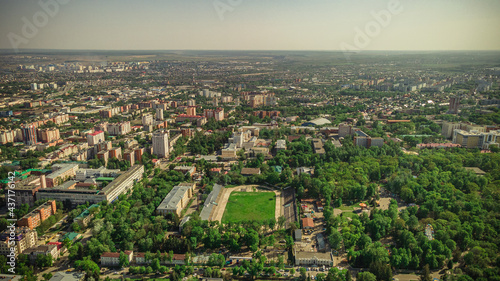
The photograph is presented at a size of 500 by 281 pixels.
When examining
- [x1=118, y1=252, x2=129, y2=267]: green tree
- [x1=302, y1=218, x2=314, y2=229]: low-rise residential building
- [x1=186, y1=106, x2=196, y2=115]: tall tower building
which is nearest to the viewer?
[x1=118, y1=252, x2=129, y2=267]: green tree

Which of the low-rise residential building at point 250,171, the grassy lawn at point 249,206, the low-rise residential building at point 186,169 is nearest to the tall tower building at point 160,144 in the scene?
the low-rise residential building at point 186,169

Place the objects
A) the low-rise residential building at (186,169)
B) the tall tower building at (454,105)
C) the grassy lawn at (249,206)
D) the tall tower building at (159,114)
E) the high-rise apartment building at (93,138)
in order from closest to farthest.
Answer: the grassy lawn at (249,206) → the low-rise residential building at (186,169) → the high-rise apartment building at (93,138) → the tall tower building at (454,105) → the tall tower building at (159,114)

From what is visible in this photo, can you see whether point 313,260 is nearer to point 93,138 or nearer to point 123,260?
point 123,260

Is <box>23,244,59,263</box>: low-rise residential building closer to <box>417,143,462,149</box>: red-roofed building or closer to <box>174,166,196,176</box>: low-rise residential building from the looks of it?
<box>174,166,196,176</box>: low-rise residential building

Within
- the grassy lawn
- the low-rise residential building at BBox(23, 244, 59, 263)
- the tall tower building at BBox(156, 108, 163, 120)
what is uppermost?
the tall tower building at BBox(156, 108, 163, 120)

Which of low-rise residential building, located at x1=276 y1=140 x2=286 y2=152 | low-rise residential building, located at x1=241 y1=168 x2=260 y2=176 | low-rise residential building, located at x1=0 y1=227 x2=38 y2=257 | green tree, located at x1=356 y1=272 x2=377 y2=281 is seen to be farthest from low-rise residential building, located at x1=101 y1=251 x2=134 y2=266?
low-rise residential building, located at x1=276 y1=140 x2=286 y2=152

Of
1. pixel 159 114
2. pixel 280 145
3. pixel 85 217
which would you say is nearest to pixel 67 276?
pixel 85 217

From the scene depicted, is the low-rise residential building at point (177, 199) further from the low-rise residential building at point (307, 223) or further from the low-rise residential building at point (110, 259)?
the low-rise residential building at point (307, 223)

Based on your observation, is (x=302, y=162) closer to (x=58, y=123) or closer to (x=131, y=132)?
(x=131, y=132)

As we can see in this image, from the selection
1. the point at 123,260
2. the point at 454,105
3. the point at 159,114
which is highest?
the point at 454,105
